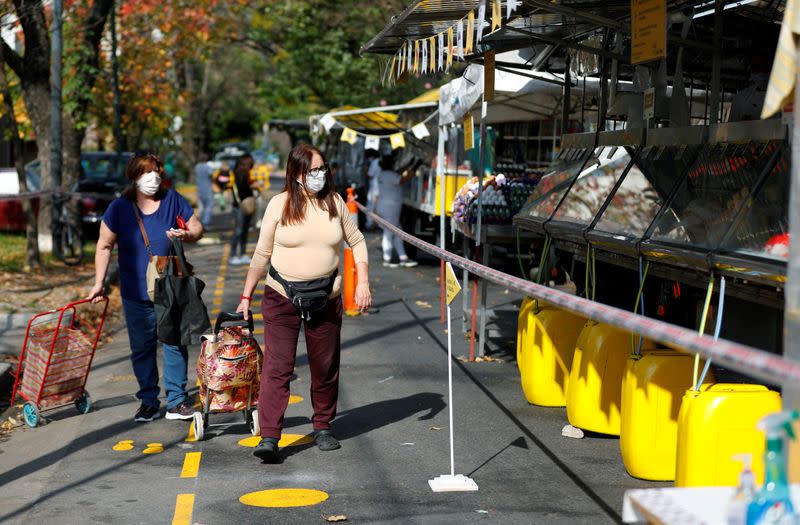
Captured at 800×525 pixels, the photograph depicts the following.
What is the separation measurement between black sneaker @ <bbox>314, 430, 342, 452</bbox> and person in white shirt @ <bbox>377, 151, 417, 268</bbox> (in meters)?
11.2

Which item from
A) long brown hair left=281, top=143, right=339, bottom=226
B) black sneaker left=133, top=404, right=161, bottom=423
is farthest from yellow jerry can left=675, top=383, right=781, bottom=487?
black sneaker left=133, top=404, right=161, bottom=423

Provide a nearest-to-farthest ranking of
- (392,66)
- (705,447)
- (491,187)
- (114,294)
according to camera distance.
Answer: (705,447) < (392,66) < (491,187) < (114,294)

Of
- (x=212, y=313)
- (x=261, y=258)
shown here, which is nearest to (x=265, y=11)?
(x=212, y=313)

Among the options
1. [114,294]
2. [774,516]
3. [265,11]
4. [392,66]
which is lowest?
[114,294]

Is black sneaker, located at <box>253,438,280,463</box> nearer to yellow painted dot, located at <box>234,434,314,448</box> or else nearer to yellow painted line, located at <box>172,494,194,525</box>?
yellow painted dot, located at <box>234,434,314,448</box>

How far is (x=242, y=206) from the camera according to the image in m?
18.1

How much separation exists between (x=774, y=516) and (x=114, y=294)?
12746 mm

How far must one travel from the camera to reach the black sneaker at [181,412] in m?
7.69

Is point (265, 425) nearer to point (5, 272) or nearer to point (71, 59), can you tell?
point (5, 272)

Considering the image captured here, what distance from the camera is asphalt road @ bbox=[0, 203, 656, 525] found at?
567 cm

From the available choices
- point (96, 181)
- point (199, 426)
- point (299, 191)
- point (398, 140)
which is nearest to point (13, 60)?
point (96, 181)

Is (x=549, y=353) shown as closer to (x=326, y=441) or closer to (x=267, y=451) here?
(x=326, y=441)

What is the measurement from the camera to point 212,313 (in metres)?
12.8

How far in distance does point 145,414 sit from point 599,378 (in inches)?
127
